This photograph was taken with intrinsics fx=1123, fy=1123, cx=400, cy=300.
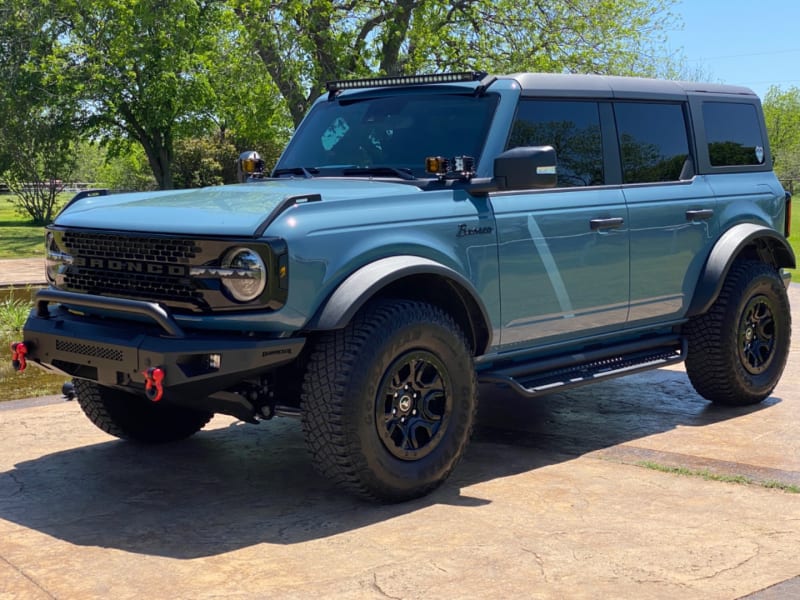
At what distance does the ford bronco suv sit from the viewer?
476 cm

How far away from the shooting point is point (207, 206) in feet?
16.7

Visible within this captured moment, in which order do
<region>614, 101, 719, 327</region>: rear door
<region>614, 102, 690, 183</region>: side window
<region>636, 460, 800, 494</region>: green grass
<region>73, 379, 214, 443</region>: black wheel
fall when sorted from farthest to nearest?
<region>614, 102, 690, 183</region>: side window
<region>614, 101, 719, 327</region>: rear door
<region>73, 379, 214, 443</region>: black wheel
<region>636, 460, 800, 494</region>: green grass

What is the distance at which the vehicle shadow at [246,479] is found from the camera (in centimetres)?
477

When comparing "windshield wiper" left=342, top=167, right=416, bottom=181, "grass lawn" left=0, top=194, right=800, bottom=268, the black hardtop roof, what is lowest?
"grass lawn" left=0, top=194, right=800, bottom=268

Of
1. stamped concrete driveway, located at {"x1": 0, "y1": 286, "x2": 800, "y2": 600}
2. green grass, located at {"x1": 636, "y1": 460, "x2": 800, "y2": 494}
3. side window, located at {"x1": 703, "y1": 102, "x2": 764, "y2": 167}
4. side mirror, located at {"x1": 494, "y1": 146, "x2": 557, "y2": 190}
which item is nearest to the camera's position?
stamped concrete driveway, located at {"x1": 0, "y1": 286, "x2": 800, "y2": 600}

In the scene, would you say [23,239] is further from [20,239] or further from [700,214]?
[700,214]

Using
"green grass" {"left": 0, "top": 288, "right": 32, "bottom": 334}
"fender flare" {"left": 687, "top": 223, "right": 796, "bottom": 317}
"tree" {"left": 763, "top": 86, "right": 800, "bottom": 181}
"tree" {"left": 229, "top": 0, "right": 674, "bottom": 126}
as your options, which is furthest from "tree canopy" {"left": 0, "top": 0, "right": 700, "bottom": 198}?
"tree" {"left": 763, "top": 86, "right": 800, "bottom": 181}

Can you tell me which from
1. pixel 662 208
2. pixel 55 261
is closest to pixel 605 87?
pixel 662 208

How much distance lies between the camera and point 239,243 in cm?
464

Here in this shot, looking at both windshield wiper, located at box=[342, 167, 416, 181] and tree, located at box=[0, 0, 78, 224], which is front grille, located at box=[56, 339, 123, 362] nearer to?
windshield wiper, located at box=[342, 167, 416, 181]

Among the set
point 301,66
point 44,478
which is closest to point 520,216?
point 44,478

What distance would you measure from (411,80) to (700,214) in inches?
77.0

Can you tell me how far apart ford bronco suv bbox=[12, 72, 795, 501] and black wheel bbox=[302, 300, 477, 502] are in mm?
11

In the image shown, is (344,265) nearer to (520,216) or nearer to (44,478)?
(520,216)
